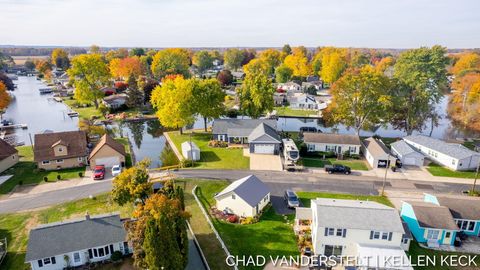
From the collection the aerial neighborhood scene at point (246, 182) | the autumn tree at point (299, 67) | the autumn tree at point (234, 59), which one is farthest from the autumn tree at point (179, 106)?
the autumn tree at point (234, 59)

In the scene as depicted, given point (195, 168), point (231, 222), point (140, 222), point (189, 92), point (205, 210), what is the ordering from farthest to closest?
point (189, 92) < point (195, 168) < point (205, 210) < point (231, 222) < point (140, 222)

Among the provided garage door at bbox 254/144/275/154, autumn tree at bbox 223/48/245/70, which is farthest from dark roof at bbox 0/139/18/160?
autumn tree at bbox 223/48/245/70

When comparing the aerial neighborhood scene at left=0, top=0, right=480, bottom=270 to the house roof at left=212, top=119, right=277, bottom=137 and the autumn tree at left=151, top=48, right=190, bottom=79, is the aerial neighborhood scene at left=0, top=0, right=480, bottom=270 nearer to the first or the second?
the house roof at left=212, top=119, right=277, bottom=137

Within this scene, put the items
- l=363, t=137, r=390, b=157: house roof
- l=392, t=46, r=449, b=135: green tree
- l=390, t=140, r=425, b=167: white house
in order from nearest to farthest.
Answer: l=363, t=137, r=390, b=157: house roof → l=390, t=140, r=425, b=167: white house → l=392, t=46, r=449, b=135: green tree

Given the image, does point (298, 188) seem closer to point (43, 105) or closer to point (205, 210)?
point (205, 210)

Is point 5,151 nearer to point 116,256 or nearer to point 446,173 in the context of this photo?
point 116,256

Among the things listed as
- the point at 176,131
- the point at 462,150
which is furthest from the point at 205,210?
the point at 462,150
